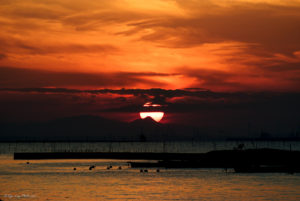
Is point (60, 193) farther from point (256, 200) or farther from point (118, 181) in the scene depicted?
point (256, 200)

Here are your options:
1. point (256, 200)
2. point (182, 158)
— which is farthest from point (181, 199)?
point (182, 158)

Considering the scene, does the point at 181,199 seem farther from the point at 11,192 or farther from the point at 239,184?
the point at 11,192

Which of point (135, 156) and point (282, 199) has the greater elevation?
point (135, 156)

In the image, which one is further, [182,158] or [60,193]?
[182,158]

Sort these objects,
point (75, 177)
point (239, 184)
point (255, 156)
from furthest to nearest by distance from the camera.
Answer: point (255, 156) → point (75, 177) → point (239, 184)

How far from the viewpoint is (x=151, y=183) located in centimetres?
8875

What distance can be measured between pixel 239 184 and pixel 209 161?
4503cm

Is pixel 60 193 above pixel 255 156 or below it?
below

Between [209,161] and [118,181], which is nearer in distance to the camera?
[118,181]

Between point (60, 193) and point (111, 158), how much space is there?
11621 centimetres

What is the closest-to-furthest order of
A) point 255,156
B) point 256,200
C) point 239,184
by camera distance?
point 256,200
point 239,184
point 255,156

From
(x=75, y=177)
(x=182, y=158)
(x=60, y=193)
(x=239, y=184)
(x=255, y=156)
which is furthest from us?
(x=182, y=158)

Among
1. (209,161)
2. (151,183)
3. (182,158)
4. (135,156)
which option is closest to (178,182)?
(151,183)

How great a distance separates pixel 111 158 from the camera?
628 feet
